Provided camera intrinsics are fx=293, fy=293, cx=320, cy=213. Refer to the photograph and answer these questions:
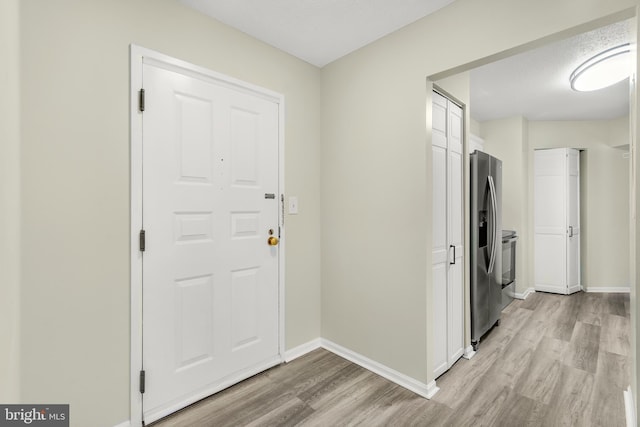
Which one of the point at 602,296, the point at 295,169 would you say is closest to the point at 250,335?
the point at 295,169

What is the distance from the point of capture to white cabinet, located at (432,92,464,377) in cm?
214

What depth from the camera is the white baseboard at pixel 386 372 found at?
1981 mm

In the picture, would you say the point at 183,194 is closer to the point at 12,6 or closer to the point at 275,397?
the point at 12,6

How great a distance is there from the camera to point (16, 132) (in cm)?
124

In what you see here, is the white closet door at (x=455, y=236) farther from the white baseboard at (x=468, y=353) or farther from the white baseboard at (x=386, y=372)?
the white baseboard at (x=386, y=372)

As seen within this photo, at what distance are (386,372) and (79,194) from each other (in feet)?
7.38

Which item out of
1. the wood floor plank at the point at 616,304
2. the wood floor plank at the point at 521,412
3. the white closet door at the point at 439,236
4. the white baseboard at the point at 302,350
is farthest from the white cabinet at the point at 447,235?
the wood floor plank at the point at 616,304

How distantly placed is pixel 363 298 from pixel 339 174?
106cm

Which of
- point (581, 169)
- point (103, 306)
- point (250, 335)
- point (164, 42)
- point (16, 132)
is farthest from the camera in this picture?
point (581, 169)

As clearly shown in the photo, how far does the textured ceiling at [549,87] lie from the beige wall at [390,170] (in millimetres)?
1147

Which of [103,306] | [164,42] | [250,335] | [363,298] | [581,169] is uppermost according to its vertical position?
[164,42]

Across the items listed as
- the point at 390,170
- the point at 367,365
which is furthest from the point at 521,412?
the point at 390,170

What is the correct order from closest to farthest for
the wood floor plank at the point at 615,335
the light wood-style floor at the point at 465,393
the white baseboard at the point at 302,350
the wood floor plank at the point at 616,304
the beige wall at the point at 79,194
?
the beige wall at the point at 79,194
the light wood-style floor at the point at 465,393
the white baseboard at the point at 302,350
the wood floor plank at the point at 615,335
the wood floor plank at the point at 616,304

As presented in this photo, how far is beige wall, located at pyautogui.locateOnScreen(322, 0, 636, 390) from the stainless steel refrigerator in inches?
32.7
